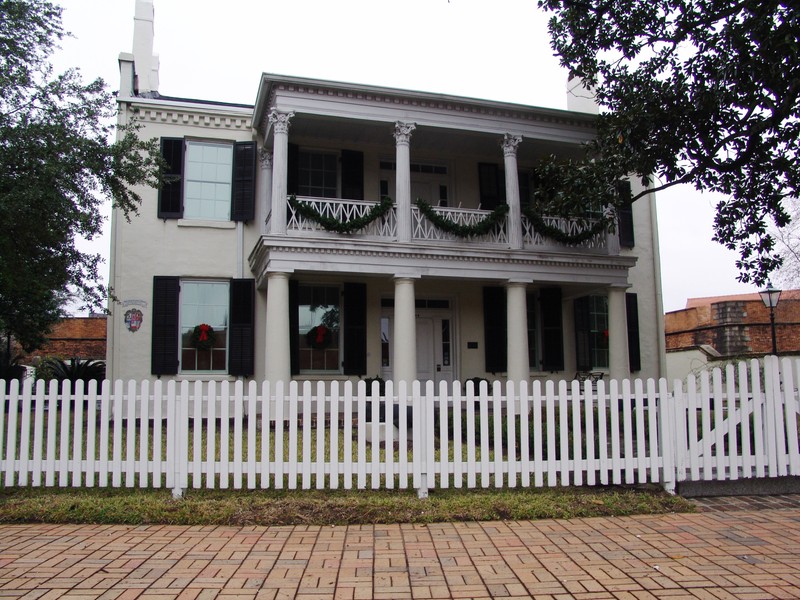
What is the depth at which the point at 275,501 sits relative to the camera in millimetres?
5520

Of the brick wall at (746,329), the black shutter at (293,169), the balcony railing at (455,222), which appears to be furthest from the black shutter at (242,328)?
the brick wall at (746,329)

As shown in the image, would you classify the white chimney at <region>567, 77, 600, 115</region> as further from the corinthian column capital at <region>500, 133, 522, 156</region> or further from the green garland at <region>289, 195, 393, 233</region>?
the green garland at <region>289, 195, 393, 233</region>

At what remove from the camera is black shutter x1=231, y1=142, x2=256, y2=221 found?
13445 millimetres

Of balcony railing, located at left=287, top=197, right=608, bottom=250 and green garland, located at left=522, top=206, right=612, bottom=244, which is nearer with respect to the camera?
balcony railing, located at left=287, top=197, right=608, bottom=250

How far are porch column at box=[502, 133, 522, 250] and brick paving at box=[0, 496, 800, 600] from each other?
845cm

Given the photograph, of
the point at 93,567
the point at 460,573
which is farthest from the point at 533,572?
the point at 93,567

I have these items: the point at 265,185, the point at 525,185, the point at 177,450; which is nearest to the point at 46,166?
the point at 177,450

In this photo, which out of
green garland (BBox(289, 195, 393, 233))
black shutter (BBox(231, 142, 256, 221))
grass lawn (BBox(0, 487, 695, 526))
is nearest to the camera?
grass lawn (BBox(0, 487, 695, 526))

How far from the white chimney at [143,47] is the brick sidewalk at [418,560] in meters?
12.0

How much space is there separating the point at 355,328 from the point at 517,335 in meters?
3.72

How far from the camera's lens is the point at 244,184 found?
44.1 ft

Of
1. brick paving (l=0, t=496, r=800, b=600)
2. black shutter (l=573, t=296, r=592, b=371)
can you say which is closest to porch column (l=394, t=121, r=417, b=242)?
black shutter (l=573, t=296, r=592, b=371)

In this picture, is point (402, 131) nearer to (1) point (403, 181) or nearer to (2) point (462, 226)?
(1) point (403, 181)

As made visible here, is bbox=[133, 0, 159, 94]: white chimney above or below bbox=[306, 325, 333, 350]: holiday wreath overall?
above
